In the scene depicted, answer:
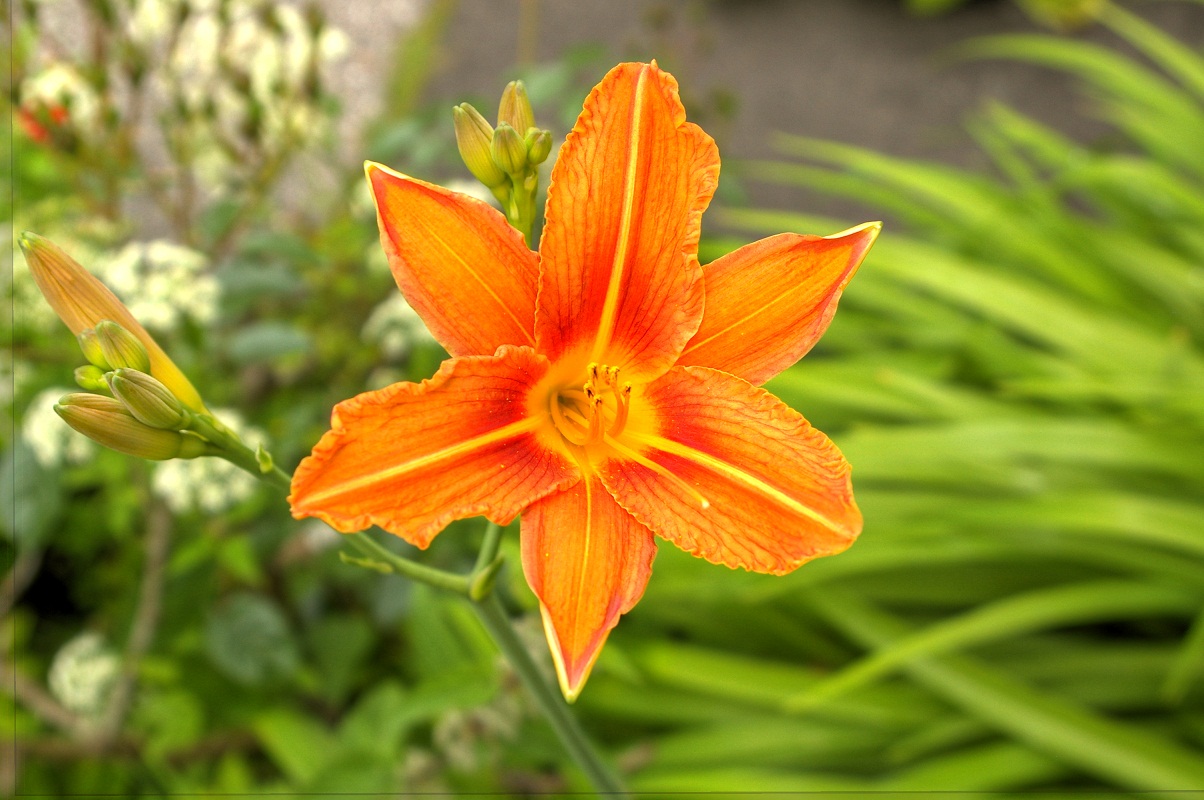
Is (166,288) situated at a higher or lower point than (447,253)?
lower

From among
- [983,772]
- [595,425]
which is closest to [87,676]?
[595,425]

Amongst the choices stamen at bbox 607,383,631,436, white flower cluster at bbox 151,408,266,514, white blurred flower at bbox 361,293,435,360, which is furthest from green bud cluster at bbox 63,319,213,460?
white blurred flower at bbox 361,293,435,360

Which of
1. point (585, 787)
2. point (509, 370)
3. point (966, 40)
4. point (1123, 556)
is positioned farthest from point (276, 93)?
point (966, 40)

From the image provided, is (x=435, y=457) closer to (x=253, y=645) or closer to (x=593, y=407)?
(x=593, y=407)

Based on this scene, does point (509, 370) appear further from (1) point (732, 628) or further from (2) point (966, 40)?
(2) point (966, 40)

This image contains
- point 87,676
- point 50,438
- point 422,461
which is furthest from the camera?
point 87,676

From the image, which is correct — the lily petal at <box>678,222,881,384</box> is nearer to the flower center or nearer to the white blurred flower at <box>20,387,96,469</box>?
the flower center
